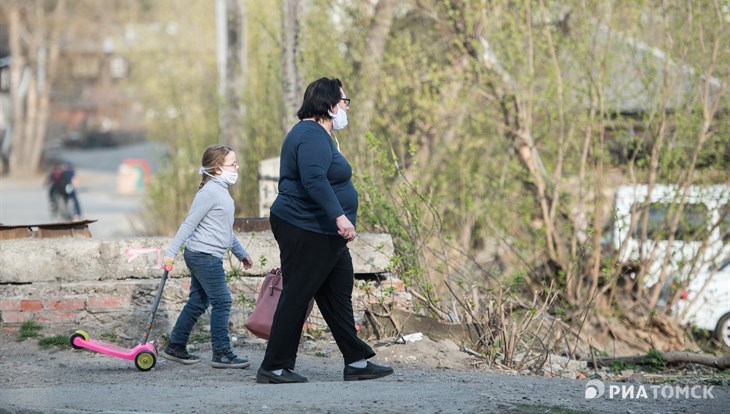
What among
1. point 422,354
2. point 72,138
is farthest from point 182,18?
point 422,354

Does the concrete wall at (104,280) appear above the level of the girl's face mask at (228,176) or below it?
below

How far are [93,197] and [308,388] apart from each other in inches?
1400

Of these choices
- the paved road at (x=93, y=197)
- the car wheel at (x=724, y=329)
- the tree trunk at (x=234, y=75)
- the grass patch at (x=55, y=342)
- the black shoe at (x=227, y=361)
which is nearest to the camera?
the black shoe at (x=227, y=361)

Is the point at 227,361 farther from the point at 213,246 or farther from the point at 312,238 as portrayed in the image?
the point at 312,238

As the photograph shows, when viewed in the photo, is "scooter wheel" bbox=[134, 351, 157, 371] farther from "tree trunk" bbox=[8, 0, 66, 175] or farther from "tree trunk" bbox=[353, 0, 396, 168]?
"tree trunk" bbox=[8, 0, 66, 175]

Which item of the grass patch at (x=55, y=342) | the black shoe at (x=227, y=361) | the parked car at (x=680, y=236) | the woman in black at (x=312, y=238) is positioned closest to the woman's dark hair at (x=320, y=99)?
the woman in black at (x=312, y=238)

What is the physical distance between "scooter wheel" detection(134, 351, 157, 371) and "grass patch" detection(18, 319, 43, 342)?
140cm

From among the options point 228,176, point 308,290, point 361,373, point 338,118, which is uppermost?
point 338,118

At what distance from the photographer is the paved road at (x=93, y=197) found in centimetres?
2545

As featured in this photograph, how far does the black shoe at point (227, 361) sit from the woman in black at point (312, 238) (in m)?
0.66

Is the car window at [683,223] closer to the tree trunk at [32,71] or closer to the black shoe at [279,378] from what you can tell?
the black shoe at [279,378]

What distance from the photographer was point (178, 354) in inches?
291

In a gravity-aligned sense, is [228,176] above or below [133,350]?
above

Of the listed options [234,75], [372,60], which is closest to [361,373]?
[372,60]
